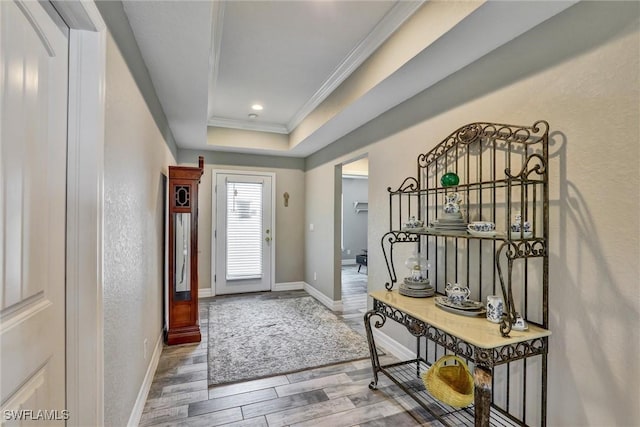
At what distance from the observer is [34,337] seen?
36.9 inches

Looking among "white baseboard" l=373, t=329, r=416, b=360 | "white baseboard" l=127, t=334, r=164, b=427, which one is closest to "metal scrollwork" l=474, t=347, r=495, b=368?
"white baseboard" l=373, t=329, r=416, b=360

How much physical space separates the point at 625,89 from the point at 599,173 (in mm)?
372

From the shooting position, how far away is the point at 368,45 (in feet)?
7.88

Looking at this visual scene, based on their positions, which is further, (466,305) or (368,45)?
(368,45)

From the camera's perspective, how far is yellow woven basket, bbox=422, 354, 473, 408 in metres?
1.76

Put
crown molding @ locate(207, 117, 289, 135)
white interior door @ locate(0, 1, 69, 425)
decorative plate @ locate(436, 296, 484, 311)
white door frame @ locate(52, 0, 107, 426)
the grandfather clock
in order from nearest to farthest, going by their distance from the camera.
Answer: white interior door @ locate(0, 1, 69, 425) < white door frame @ locate(52, 0, 107, 426) < decorative plate @ locate(436, 296, 484, 311) < the grandfather clock < crown molding @ locate(207, 117, 289, 135)

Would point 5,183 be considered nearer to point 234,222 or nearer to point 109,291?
point 109,291

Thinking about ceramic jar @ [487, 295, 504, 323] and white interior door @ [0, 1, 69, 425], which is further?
ceramic jar @ [487, 295, 504, 323]

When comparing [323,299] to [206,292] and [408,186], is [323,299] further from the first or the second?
[408,186]

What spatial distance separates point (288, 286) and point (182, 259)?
250 centimetres

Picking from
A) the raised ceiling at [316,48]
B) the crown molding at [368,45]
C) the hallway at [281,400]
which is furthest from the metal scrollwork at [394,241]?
Answer: the crown molding at [368,45]

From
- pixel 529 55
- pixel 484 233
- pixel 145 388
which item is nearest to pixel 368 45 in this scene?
pixel 529 55

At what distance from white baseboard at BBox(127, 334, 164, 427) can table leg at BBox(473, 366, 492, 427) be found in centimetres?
190

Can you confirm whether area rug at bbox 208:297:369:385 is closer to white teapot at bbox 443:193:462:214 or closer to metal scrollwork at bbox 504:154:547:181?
white teapot at bbox 443:193:462:214
